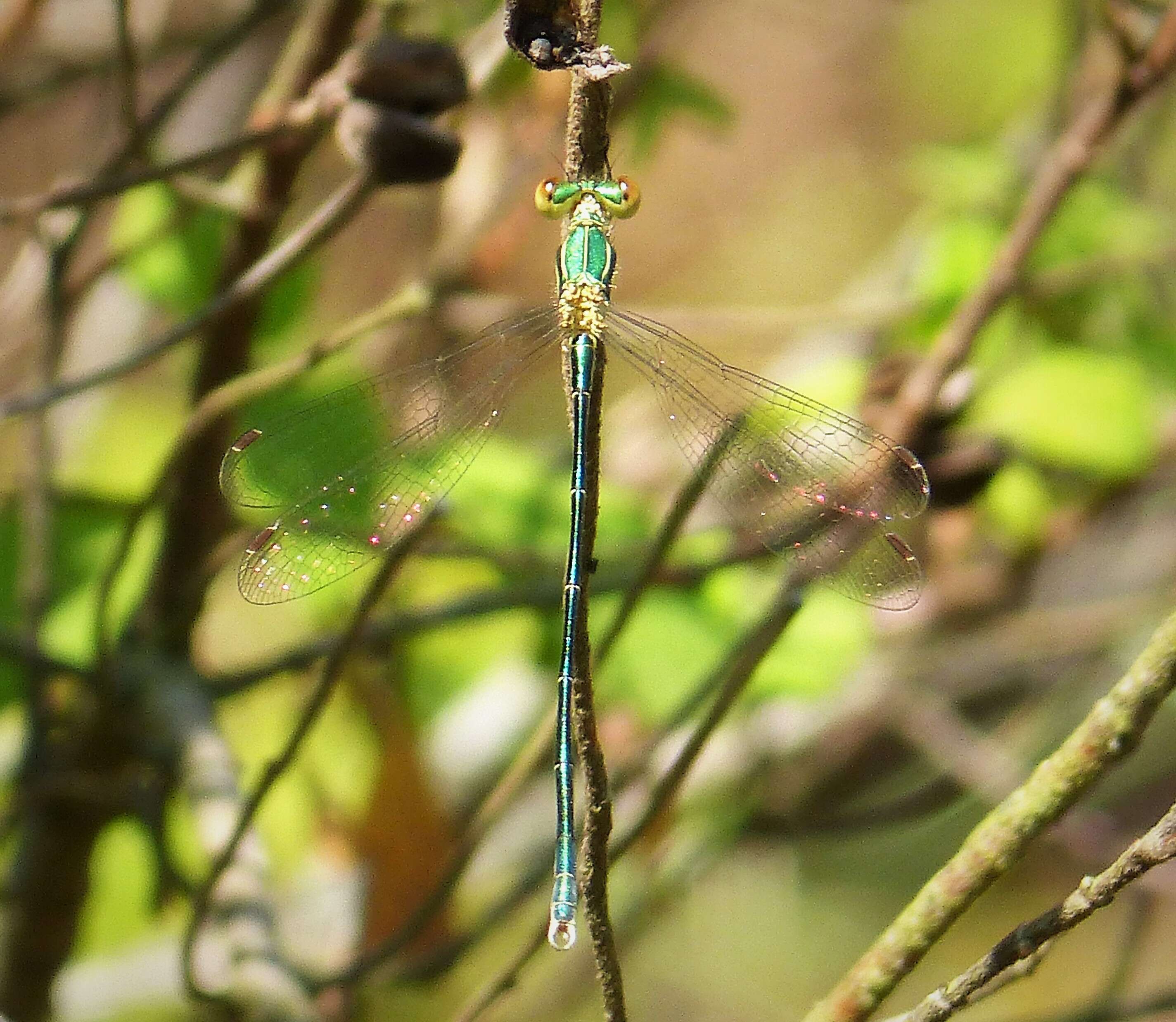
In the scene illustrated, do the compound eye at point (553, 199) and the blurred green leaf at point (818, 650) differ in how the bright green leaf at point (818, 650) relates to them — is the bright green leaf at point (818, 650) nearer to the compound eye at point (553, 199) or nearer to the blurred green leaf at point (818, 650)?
the blurred green leaf at point (818, 650)

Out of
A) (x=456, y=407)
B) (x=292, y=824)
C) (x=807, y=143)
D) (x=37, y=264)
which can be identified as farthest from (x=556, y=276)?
(x=807, y=143)

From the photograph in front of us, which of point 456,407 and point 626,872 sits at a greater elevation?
point 456,407

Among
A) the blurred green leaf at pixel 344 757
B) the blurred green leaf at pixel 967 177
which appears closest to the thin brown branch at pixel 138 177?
the blurred green leaf at pixel 344 757

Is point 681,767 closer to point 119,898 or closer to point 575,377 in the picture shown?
point 575,377

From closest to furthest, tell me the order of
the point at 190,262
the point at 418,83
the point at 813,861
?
1. the point at 418,83
2. the point at 190,262
3. the point at 813,861

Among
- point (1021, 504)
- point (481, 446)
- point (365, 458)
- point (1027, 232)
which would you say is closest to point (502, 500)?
point (481, 446)

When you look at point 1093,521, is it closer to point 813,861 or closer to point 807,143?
point 813,861

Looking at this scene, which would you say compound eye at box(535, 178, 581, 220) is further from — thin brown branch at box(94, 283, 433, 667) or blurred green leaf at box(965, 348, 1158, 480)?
blurred green leaf at box(965, 348, 1158, 480)
